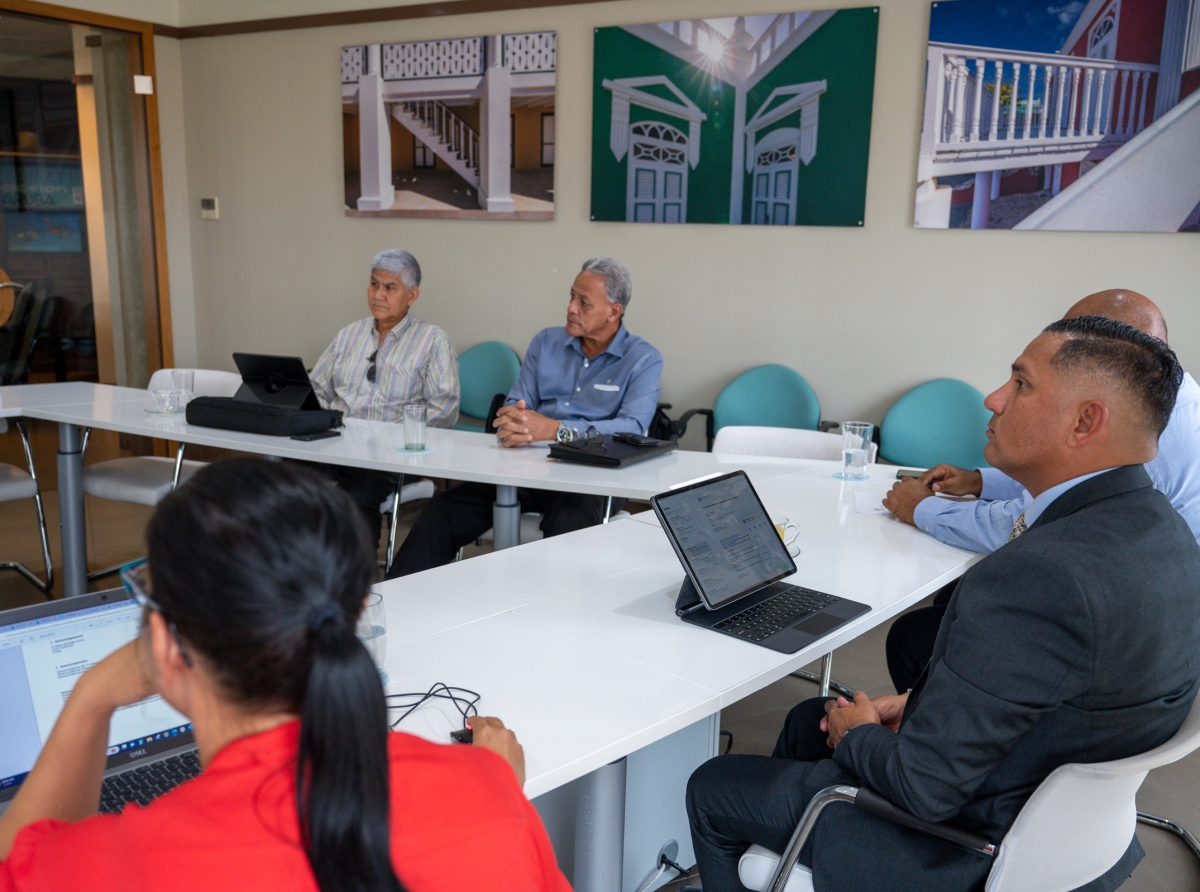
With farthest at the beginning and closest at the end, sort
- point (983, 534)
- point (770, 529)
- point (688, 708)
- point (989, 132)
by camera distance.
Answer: point (989, 132) < point (983, 534) < point (770, 529) < point (688, 708)

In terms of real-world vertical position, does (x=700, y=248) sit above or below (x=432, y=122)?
below

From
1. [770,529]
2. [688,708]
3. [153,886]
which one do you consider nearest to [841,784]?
[688,708]

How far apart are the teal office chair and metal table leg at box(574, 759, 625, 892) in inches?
114

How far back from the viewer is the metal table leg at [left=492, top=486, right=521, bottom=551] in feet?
10.2

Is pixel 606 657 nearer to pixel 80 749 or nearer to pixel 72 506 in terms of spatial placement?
pixel 80 749

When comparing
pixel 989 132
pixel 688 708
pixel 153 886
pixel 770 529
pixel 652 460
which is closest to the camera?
pixel 153 886

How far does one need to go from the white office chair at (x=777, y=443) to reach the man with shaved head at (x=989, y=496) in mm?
663

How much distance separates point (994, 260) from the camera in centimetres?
425

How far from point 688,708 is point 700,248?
3.62 meters

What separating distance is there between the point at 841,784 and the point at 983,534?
99 centimetres

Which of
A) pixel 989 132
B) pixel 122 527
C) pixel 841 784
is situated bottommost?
pixel 122 527

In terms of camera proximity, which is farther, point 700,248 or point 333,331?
point 333,331

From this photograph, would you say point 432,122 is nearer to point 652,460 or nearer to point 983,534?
point 652,460

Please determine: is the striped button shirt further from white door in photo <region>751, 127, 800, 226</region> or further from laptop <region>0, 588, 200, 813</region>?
laptop <region>0, 588, 200, 813</region>
